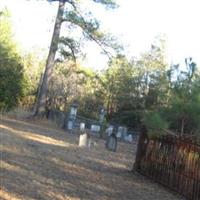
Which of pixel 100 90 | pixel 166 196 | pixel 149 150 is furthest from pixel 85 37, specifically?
pixel 166 196

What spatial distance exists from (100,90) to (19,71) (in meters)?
20.0

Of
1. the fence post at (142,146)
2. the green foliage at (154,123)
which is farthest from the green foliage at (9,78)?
the green foliage at (154,123)

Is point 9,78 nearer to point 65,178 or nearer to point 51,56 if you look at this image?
point 51,56

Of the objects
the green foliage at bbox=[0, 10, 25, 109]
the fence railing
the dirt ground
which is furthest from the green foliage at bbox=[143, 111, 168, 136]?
the green foliage at bbox=[0, 10, 25, 109]

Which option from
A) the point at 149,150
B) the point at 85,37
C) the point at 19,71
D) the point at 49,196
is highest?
the point at 85,37

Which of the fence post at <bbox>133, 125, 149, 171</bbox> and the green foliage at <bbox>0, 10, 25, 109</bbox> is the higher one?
the green foliage at <bbox>0, 10, 25, 109</bbox>

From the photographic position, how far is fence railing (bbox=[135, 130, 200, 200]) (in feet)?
41.6

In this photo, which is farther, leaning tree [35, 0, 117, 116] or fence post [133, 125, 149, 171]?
leaning tree [35, 0, 117, 116]

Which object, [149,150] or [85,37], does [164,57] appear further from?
[149,150]

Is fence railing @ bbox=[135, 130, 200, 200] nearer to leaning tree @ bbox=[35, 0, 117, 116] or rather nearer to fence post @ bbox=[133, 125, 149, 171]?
fence post @ bbox=[133, 125, 149, 171]

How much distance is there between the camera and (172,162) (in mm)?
13891

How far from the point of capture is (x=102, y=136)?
33.5 m

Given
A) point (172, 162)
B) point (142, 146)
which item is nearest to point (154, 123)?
point (172, 162)

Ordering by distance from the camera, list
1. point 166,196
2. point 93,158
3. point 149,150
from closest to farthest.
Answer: point 166,196 → point 149,150 → point 93,158
